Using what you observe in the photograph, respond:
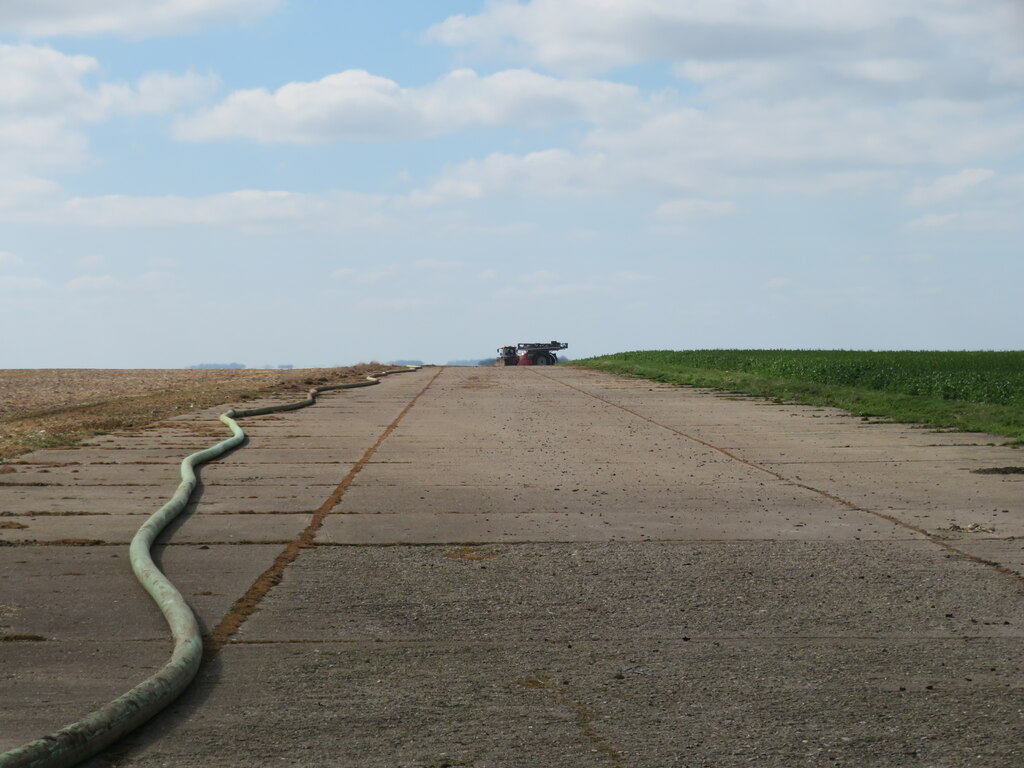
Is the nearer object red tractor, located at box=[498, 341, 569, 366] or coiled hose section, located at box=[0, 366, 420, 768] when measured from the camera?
coiled hose section, located at box=[0, 366, 420, 768]

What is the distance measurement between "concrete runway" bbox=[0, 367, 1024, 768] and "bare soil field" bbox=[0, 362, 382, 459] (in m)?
3.72

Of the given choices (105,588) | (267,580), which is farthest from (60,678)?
(267,580)

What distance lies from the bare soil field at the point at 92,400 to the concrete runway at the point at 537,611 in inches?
147

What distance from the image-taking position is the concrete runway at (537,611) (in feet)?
14.2

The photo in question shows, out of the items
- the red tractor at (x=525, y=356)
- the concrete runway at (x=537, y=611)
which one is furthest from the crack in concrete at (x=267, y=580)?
the red tractor at (x=525, y=356)

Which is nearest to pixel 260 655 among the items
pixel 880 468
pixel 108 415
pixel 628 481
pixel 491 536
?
pixel 491 536

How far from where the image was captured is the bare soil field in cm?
1647

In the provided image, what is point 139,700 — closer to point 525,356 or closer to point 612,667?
point 612,667

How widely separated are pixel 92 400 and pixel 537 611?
73.6 feet

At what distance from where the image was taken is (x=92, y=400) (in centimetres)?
2619

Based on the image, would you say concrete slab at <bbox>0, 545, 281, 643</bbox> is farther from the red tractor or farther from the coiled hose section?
the red tractor

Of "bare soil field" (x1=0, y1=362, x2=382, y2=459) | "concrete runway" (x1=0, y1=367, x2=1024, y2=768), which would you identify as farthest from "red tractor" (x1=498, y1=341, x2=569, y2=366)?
"concrete runway" (x1=0, y1=367, x2=1024, y2=768)

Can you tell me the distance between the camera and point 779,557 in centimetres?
756

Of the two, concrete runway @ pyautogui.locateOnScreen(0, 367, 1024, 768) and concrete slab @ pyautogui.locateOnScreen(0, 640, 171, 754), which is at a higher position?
concrete runway @ pyautogui.locateOnScreen(0, 367, 1024, 768)
